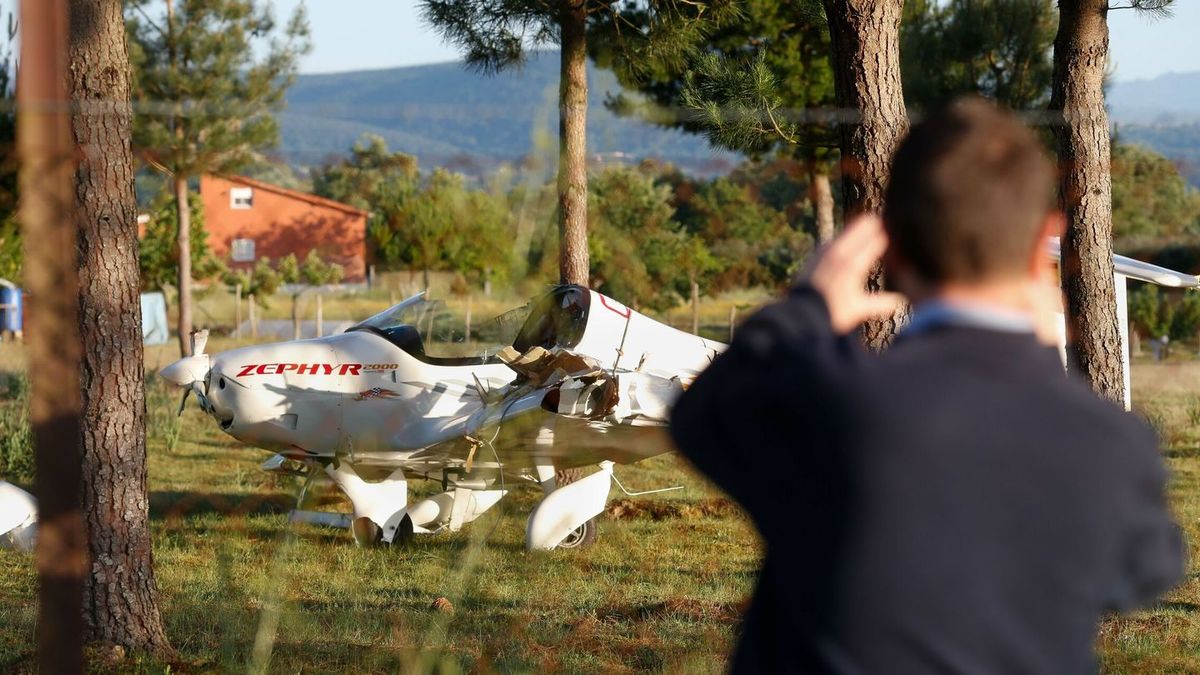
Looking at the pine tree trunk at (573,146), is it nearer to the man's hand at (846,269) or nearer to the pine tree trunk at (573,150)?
the pine tree trunk at (573,150)

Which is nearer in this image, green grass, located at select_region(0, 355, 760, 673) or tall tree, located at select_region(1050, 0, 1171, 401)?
green grass, located at select_region(0, 355, 760, 673)

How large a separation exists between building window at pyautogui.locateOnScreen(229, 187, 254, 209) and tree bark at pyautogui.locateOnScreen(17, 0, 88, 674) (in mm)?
22295

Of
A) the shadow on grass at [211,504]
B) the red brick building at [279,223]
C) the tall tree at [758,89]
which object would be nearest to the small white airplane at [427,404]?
the shadow on grass at [211,504]

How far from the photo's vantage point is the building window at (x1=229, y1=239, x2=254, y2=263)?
24.7 metres

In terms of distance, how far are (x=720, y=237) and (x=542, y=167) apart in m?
25.0

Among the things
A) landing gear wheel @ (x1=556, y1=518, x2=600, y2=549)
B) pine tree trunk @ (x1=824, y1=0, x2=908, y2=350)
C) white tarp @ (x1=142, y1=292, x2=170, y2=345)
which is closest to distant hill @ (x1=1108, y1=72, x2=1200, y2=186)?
pine tree trunk @ (x1=824, y1=0, x2=908, y2=350)

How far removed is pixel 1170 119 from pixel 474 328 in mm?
4709

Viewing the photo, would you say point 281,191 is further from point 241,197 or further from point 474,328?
point 474,328

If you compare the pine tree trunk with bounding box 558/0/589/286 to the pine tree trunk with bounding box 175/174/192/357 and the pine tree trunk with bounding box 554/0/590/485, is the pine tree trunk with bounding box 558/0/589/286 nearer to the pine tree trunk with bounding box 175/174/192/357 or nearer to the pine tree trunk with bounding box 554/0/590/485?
the pine tree trunk with bounding box 554/0/590/485

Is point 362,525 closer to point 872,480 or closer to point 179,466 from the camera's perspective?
point 179,466

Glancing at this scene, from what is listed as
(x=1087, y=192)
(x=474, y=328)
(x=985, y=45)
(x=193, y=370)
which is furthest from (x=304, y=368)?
(x=985, y=45)

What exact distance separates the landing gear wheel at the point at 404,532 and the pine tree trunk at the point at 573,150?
1671 mm

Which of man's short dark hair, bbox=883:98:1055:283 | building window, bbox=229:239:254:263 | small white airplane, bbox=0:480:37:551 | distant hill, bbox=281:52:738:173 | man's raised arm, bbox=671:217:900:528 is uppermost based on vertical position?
distant hill, bbox=281:52:738:173

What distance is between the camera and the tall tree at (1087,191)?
6.79 meters
